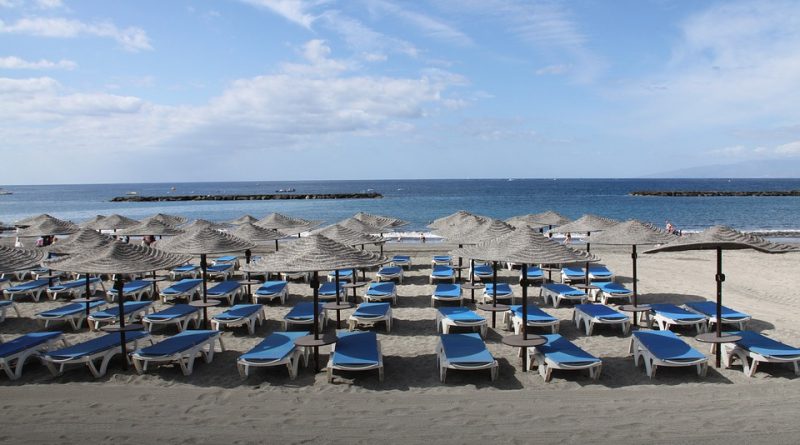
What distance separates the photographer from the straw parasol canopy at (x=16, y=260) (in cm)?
748

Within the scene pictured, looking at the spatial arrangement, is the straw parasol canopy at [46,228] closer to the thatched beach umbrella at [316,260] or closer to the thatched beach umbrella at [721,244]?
the thatched beach umbrella at [316,260]

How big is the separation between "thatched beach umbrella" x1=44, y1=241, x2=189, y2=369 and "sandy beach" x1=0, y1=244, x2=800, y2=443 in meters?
1.00

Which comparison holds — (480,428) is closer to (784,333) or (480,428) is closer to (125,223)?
(784,333)

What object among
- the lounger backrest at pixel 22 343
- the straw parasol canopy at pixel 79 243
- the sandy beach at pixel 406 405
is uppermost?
the straw parasol canopy at pixel 79 243

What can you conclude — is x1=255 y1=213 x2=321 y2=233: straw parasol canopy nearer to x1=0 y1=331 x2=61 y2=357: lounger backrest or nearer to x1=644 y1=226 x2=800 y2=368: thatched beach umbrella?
x1=0 y1=331 x2=61 y2=357: lounger backrest

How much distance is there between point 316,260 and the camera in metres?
7.02

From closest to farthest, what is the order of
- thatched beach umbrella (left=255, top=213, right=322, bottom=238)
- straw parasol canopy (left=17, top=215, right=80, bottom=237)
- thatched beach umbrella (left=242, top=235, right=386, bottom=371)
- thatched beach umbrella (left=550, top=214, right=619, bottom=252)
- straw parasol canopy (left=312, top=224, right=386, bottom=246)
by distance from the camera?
thatched beach umbrella (left=242, top=235, right=386, bottom=371) → straw parasol canopy (left=312, top=224, right=386, bottom=246) → thatched beach umbrella (left=550, top=214, right=619, bottom=252) → straw parasol canopy (left=17, top=215, right=80, bottom=237) → thatched beach umbrella (left=255, top=213, right=322, bottom=238)

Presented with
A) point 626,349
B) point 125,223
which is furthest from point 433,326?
point 125,223

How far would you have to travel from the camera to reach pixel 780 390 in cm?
633

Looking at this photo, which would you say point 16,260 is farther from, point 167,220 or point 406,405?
point 167,220

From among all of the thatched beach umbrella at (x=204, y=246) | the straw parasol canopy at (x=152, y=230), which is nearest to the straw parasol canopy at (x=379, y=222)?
the straw parasol canopy at (x=152, y=230)

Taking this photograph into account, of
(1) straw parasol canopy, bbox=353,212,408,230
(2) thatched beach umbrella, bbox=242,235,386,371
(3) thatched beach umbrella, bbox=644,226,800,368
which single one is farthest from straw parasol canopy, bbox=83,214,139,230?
(3) thatched beach umbrella, bbox=644,226,800,368

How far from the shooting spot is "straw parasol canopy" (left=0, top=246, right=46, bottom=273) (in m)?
7.48

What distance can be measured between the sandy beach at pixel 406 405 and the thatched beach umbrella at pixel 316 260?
126 centimetres
